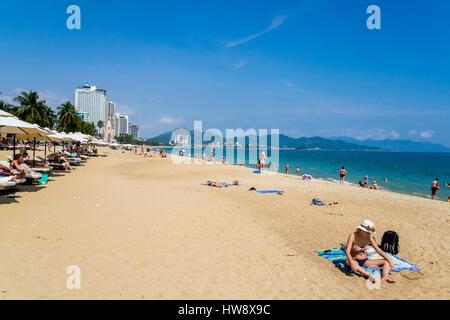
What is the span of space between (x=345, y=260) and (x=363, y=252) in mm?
399

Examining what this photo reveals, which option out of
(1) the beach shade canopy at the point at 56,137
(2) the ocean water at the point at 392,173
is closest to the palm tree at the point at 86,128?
(2) the ocean water at the point at 392,173

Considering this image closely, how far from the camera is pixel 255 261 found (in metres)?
5.99

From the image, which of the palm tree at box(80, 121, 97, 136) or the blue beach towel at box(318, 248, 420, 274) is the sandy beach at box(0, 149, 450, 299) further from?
the palm tree at box(80, 121, 97, 136)

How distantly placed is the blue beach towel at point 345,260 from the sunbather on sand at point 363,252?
0.12 m

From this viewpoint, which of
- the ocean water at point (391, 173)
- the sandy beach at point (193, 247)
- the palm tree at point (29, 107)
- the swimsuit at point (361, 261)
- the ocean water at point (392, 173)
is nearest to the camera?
the sandy beach at point (193, 247)

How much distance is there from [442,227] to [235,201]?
6914 mm

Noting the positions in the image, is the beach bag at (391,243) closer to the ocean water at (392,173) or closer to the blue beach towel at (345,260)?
the blue beach towel at (345,260)

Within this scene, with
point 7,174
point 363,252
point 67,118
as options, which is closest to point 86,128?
point 67,118

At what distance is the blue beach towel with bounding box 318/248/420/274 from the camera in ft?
19.1

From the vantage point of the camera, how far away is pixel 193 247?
6.67 m

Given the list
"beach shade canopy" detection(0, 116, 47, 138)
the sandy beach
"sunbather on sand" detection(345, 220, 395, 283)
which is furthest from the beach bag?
"beach shade canopy" detection(0, 116, 47, 138)

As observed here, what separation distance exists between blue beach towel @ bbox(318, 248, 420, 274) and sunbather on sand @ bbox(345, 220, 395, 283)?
12 centimetres

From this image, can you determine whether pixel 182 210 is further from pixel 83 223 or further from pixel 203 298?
pixel 203 298

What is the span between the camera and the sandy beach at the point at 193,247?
474 centimetres
